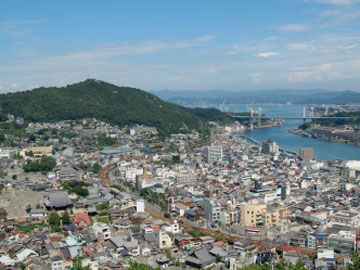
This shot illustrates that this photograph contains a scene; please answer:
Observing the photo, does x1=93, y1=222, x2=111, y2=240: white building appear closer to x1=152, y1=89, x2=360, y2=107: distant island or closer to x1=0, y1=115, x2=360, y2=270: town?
x1=0, y1=115, x2=360, y2=270: town

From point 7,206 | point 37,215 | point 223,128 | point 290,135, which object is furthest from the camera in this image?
point 223,128

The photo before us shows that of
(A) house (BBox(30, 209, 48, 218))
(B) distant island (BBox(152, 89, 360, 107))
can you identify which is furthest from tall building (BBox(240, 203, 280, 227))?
(B) distant island (BBox(152, 89, 360, 107))

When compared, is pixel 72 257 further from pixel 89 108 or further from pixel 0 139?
pixel 89 108

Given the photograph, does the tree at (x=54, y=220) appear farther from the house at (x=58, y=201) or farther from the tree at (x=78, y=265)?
the tree at (x=78, y=265)

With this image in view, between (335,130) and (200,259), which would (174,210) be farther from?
(335,130)

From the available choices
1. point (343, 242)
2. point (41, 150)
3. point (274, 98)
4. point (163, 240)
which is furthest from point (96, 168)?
point (274, 98)

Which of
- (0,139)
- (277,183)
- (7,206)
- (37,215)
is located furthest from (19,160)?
(277,183)
